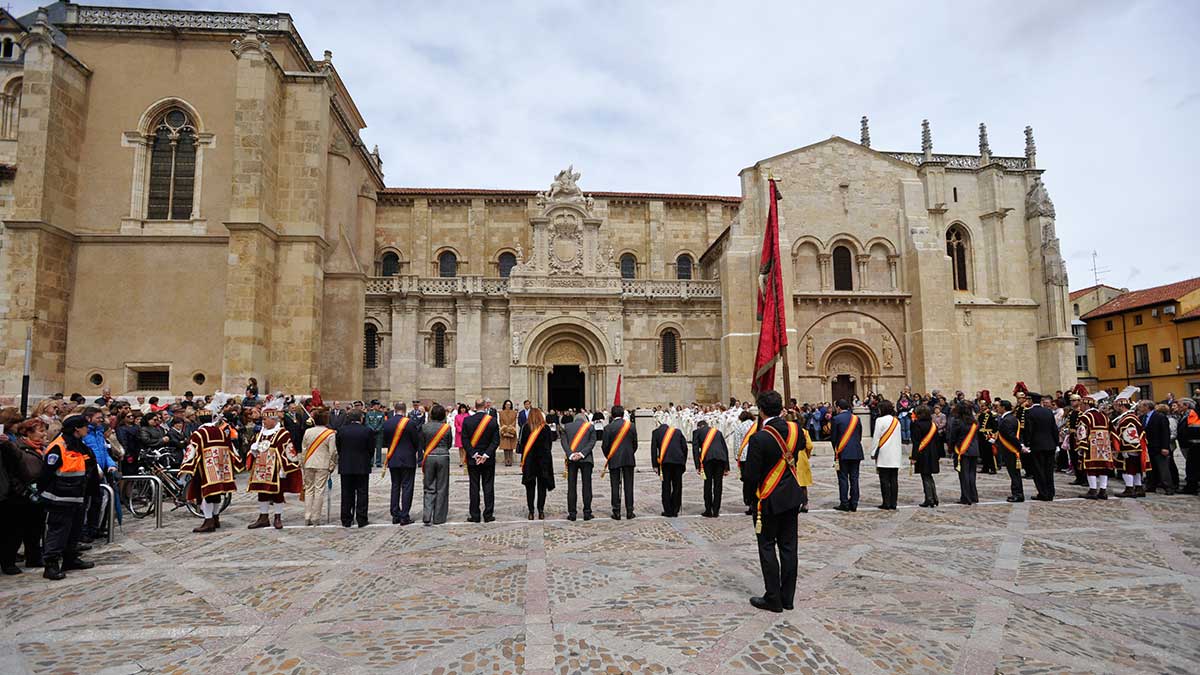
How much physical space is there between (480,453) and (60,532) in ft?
15.2

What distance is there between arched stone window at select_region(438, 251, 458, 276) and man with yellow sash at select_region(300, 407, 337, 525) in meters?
22.2

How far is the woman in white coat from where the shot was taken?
958 cm

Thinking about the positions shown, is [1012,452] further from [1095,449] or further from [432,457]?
[432,457]

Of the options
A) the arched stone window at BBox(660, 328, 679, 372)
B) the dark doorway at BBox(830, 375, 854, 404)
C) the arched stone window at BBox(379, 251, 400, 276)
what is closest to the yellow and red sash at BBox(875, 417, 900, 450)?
the arched stone window at BBox(660, 328, 679, 372)

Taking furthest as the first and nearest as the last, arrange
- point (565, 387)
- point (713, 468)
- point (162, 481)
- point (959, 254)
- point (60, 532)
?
point (959, 254), point (565, 387), point (162, 481), point (713, 468), point (60, 532)

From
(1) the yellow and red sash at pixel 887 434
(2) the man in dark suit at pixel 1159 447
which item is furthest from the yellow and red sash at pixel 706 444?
(2) the man in dark suit at pixel 1159 447

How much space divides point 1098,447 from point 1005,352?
22.8 metres

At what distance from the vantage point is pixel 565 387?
2764cm

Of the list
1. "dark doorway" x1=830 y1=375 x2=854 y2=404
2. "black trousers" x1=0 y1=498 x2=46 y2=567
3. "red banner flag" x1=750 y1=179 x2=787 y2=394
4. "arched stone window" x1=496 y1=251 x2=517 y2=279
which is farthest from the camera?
"arched stone window" x1=496 y1=251 x2=517 y2=279

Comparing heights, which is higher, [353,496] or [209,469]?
[209,469]

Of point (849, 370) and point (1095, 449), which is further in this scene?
point (849, 370)

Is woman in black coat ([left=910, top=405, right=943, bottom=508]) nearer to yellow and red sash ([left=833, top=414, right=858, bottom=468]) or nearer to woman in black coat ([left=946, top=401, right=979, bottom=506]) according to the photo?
woman in black coat ([left=946, top=401, right=979, bottom=506])

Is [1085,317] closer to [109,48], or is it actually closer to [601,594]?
[601,594]

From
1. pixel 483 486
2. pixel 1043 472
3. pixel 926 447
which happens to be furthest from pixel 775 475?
pixel 1043 472
